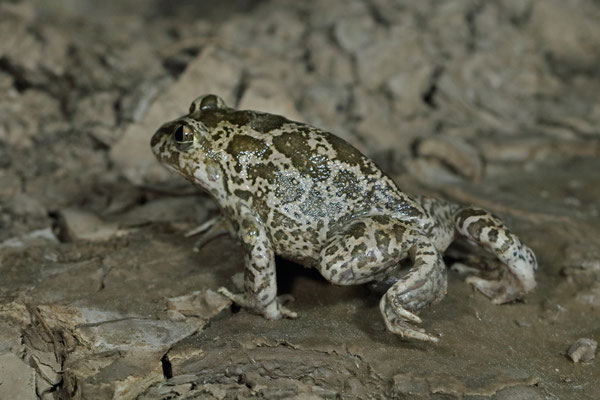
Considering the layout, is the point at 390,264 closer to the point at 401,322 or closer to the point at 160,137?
the point at 401,322

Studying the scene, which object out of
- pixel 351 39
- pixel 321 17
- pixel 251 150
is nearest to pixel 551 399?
pixel 251 150

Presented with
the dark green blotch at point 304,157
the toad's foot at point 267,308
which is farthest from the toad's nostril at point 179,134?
the toad's foot at point 267,308

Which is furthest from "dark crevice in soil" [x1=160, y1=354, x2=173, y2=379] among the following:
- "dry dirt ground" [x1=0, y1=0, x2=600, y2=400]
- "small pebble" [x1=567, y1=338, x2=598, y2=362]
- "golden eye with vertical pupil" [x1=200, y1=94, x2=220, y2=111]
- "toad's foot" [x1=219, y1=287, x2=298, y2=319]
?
"small pebble" [x1=567, y1=338, x2=598, y2=362]

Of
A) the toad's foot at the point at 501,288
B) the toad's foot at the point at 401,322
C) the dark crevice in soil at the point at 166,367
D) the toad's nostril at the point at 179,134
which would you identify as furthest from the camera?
the toad's foot at the point at 501,288

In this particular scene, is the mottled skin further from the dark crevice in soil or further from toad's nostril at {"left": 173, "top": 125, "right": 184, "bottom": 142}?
the dark crevice in soil

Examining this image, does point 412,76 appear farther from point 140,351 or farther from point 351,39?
point 140,351

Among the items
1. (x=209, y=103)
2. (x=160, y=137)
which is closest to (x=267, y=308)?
(x=160, y=137)

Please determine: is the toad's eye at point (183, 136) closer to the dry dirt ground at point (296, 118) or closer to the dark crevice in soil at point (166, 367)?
the dry dirt ground at point (296, 118)
